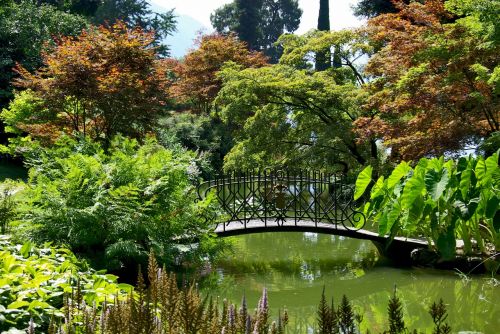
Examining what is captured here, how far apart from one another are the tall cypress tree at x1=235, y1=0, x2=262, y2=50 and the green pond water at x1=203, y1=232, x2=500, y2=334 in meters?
28.1

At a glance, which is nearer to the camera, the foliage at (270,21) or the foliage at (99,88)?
the foliage at (99,88)

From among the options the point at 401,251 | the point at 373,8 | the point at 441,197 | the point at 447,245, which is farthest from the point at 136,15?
the point at 447,245

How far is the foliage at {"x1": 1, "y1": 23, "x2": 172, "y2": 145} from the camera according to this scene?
9820 mm

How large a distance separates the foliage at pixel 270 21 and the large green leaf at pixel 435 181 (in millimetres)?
31805

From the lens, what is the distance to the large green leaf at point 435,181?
6.19 metres

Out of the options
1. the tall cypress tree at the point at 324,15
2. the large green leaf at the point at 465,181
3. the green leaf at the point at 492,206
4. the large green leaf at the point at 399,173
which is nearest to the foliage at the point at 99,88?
the large green leaf at the point at 399,173

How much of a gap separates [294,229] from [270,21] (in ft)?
108

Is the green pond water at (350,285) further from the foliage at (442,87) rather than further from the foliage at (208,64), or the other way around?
the foliage at (208,64)

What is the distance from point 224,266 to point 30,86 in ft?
18.0

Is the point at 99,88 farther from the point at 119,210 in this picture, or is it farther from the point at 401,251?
the point at 401,251

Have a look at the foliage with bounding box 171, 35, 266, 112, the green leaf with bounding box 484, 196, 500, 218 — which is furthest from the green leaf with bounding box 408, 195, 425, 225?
the foliage with bounding box 171, 35, 266, 112

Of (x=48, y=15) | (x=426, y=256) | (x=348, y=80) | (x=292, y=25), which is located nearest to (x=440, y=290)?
(x=426, y=256)

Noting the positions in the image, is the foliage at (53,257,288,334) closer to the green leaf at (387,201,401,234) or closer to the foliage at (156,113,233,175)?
the green leaf at (387,201,401,234)

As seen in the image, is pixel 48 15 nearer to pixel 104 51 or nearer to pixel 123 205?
pixel 104 51
